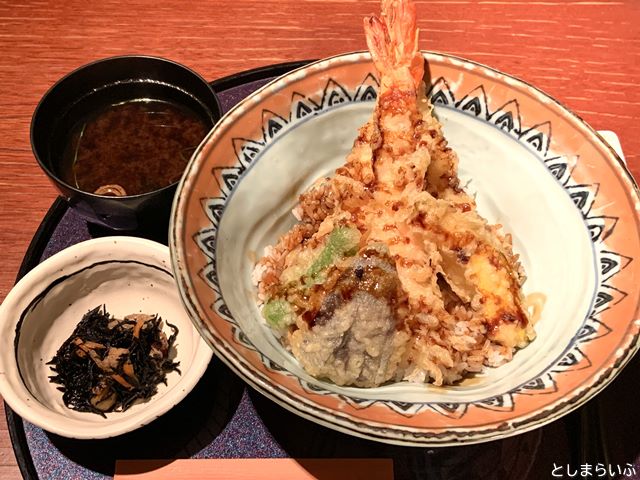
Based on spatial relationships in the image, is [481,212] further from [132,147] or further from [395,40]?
[132,147]

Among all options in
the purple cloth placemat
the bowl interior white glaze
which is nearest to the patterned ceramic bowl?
the bowl interior white glaze

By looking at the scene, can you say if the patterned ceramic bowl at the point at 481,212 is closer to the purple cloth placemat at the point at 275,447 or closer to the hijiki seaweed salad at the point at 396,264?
the hijiki seaweed salad at the point at 396,264

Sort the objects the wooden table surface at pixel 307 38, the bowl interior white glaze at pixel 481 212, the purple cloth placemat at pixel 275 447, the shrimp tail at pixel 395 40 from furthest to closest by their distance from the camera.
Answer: the wooden table surface at pixel 307 38
the shrimp tail at pixel 395 40
the purple cloth placemat at pixel 275 447
the bowl interior white glaze at pixel 481 212

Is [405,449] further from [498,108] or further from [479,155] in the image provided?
[498,108]

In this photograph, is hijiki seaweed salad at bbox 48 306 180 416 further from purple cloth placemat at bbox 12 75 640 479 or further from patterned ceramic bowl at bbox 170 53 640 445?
patterned ceramic bowl at bbox 170 53 640 445

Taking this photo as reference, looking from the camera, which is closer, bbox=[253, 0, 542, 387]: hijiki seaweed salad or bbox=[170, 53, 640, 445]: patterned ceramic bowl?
bbox=[170, 53, 640, 445]: patterned ceramic bowl

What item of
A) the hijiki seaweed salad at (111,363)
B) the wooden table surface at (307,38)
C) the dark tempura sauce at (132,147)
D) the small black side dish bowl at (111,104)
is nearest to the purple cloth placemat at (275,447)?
the hijiki seaweed salad at (111,363)

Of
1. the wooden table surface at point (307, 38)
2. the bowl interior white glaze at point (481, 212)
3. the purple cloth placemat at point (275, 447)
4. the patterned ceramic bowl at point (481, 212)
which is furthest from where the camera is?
the wooden table surface at point (307, 38)
